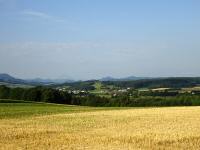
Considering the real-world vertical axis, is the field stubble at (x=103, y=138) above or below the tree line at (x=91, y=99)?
below

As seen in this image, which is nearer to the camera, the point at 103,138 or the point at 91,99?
the point at 103,138

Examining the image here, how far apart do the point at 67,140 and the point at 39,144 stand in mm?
1985

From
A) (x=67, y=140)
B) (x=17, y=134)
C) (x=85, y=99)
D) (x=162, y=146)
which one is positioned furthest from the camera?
(x=85, y=99)

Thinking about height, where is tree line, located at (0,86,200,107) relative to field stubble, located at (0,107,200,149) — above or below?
above

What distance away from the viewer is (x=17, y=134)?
85.7 feet

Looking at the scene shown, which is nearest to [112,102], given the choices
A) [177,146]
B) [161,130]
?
[161,130]

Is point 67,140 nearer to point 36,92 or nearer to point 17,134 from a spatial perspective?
point 17,134

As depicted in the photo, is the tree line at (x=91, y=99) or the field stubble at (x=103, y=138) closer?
the field stubble at (x=103, y=138)

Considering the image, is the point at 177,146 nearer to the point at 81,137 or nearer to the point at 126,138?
the point at 126,138

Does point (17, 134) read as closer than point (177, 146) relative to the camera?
No

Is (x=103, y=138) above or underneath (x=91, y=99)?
underneath

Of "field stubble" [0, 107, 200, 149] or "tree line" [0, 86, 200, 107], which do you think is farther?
"tree line" [0, 86, 200, 107]

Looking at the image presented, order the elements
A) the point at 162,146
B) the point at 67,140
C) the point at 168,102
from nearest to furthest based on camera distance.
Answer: the point at 162,146
the point at 67,140
the point at 168,102

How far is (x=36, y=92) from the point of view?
10194 centimetres
